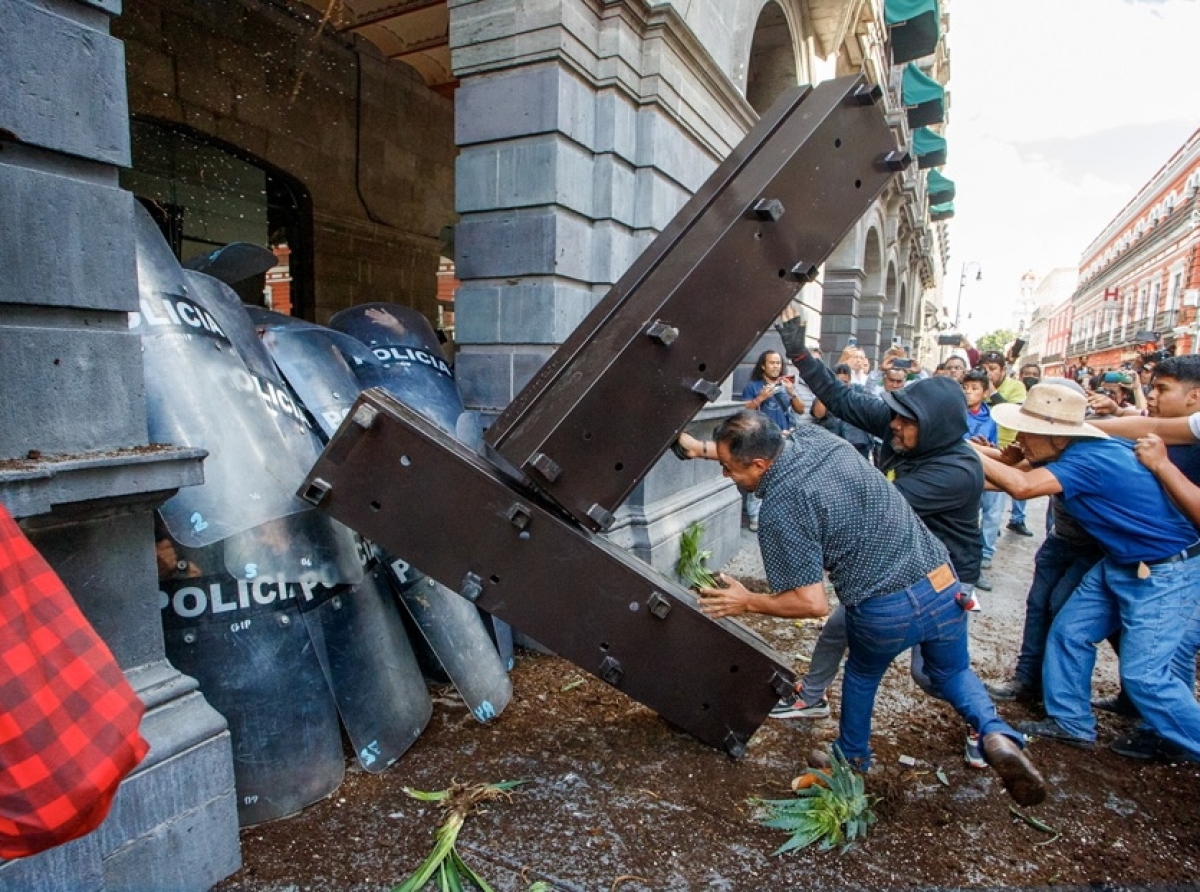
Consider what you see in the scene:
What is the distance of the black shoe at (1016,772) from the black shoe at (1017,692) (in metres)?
1.43

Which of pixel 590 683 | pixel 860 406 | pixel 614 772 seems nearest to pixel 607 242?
pixel 860 406

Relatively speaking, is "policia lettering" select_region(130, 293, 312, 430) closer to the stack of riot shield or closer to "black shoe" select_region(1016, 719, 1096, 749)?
the stack of riot shield

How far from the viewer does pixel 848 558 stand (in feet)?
8.96

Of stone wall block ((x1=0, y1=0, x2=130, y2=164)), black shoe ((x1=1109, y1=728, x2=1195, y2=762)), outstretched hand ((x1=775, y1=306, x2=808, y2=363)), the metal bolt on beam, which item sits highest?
stone wall block ((x1=0, y1=0, x2=130, y2=164))

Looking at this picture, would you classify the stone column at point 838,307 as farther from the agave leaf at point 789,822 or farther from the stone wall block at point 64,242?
the stone wall block at point 64,242

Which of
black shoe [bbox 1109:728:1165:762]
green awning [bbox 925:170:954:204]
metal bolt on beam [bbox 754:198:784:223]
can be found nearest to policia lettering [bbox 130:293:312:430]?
metal bolt on beam [bbox 754:198:784:223]

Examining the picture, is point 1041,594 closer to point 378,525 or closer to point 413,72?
point 378,525

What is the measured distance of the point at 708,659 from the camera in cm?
287

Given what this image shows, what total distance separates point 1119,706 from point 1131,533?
4.31 ft

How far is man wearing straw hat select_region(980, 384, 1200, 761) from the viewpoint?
10.1ft

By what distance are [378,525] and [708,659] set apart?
1466 millimetres

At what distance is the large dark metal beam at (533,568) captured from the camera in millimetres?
2396

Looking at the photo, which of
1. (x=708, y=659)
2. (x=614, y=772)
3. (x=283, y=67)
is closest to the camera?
(x=708, y=659)

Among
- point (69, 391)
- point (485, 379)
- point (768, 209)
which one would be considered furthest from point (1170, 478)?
point (69, 391)
